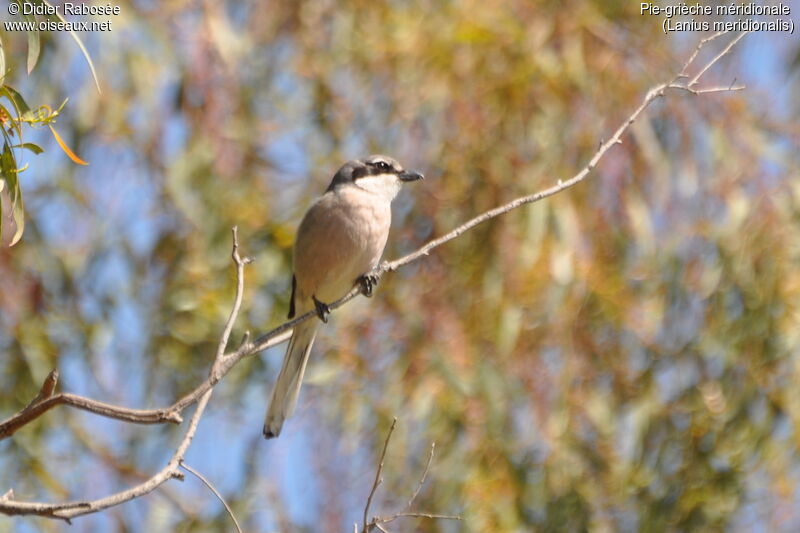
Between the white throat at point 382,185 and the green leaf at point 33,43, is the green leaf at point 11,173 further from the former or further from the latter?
the white throat at point 382,185

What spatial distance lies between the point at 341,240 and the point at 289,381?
584mm

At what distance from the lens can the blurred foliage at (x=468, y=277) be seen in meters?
4.43

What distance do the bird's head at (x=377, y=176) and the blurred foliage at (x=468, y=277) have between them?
48 centimetres

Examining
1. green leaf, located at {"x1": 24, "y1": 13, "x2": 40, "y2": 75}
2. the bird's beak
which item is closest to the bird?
the bird's beak

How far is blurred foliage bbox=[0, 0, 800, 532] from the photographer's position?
443 cm

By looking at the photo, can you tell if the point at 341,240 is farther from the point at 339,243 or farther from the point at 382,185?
the point at 382,185

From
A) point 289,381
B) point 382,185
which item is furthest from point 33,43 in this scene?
point 382,185

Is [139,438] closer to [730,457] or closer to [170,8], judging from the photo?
[170,8]

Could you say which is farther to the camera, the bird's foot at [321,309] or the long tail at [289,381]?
the bird's foot at [321,309]

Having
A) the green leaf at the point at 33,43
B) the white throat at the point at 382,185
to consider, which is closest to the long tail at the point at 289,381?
the white throat at the point at 382,185

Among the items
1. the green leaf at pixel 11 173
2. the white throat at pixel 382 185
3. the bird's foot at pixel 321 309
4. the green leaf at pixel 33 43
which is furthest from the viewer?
the white throat at pixel 382 185

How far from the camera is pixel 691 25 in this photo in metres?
5.04

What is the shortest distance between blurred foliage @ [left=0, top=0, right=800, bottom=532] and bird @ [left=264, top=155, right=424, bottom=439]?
39 centimetres

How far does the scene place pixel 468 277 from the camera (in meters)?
4.69
